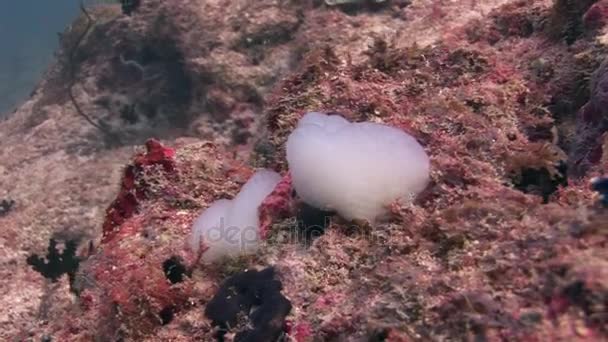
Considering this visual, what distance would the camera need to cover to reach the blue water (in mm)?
30344

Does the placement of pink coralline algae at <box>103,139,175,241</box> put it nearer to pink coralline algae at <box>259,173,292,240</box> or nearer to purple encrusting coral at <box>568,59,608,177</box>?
pink coralline algae at <box>259,173,292,240</box>

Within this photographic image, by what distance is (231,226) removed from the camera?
11.1 ft

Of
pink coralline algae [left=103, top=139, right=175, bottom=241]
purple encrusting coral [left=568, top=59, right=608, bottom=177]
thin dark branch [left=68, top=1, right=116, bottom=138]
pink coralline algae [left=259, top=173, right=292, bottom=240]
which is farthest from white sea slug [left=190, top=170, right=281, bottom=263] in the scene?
thin dark branch [left=68, top=1, right=116, bottom=138]

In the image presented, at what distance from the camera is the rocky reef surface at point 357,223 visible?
1.96m

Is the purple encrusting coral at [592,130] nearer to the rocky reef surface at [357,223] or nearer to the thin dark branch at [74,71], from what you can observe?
the rocky reef surface at [357,223]

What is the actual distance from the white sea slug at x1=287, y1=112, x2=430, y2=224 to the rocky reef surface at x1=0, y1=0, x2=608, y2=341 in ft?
0.37

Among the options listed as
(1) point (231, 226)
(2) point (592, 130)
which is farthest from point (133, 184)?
(2) point (592, 130)

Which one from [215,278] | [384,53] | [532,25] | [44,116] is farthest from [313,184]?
[44,116]

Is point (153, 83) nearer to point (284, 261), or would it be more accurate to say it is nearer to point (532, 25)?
point (532, 25)

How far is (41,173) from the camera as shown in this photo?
26.6 ft

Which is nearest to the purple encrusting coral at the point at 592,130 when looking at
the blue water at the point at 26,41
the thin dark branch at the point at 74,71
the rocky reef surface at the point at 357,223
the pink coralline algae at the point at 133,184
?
the rocky reef surface at the point at 357,223

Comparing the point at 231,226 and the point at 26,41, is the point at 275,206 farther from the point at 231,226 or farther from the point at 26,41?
the point at 26,41

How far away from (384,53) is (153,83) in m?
5.22

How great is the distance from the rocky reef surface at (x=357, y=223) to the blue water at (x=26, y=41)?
862 inches
